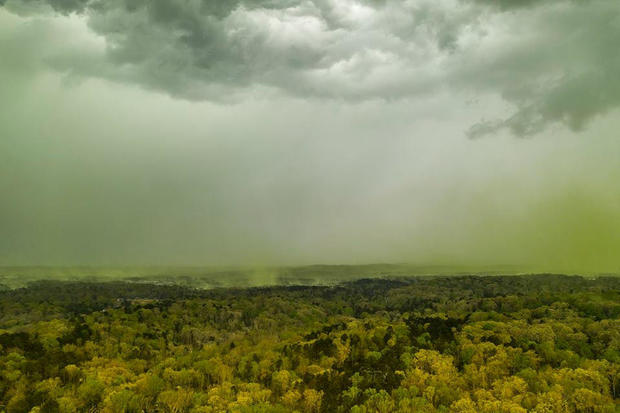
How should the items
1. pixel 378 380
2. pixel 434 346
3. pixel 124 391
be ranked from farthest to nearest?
pixel 434 346
pixel 378 380
pixel 124 391

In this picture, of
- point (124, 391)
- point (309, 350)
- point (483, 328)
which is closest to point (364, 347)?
point (309, 350)

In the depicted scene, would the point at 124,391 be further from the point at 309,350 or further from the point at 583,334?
the point at 583,334

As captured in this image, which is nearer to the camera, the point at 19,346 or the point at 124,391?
the point at 124,391

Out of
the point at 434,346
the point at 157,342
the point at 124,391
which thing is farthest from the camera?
the point at 157,342

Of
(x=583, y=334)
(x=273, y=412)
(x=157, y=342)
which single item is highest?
(x=583, y=334)

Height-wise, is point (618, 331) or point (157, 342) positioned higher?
point (618, 331)

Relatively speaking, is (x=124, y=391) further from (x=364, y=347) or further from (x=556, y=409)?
(x=556, y=409)

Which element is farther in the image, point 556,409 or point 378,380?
point 378,380

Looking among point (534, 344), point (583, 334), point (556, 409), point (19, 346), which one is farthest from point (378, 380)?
point (19, 346)

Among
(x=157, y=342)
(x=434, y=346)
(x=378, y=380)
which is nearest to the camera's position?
(x=378, y=380)
